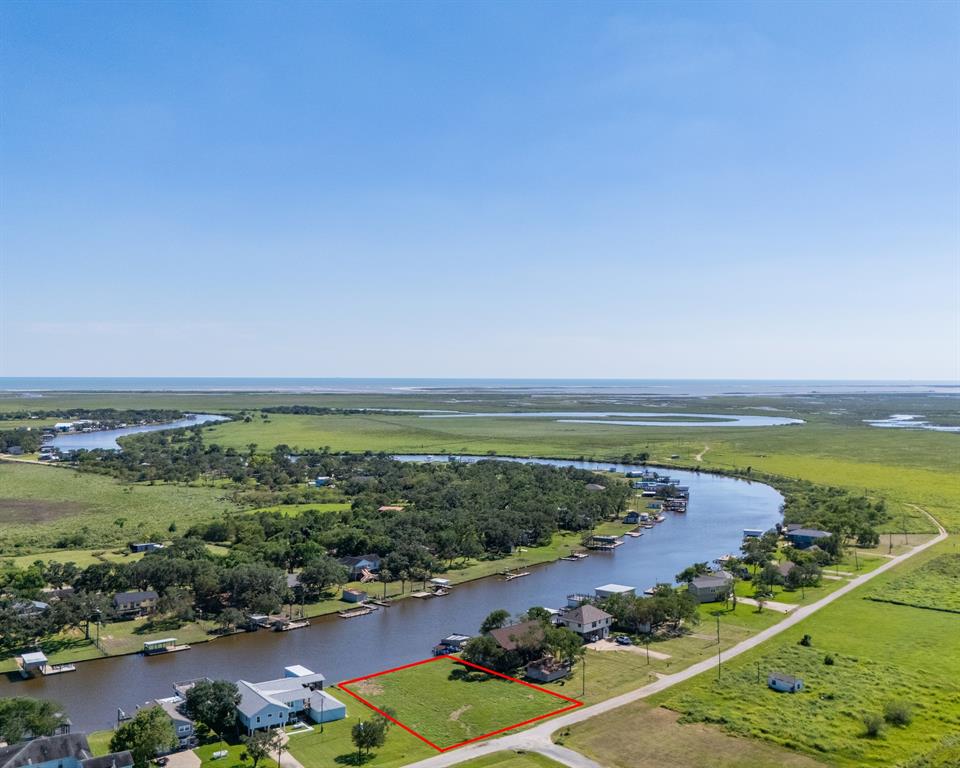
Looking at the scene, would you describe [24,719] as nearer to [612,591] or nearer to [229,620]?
[229,620]

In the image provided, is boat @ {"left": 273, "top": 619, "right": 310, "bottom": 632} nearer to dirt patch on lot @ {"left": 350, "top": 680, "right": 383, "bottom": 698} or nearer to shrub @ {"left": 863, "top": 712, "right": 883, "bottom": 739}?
dirt patch on lot @ {"left": 350, "top": 680, "right": 383, "bottom": 698}

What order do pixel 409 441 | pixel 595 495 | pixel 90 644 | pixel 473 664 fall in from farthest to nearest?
pixel 409 441 → pixel 595 495 → pixel 90 644 → pixel 473 664

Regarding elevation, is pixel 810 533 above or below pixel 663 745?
above

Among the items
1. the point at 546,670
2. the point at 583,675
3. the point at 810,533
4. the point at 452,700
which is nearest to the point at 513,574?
the point at 546,670

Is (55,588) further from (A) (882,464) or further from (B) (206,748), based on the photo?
(A) (882,464)

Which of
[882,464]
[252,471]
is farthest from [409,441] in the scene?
[882,464]

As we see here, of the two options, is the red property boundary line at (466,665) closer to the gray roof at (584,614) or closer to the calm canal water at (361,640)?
the calm canal water at (361,640)

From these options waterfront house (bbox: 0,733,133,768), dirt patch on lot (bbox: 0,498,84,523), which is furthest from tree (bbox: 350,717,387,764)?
dirt patch on lot (bbox: 0,498,84,523)
